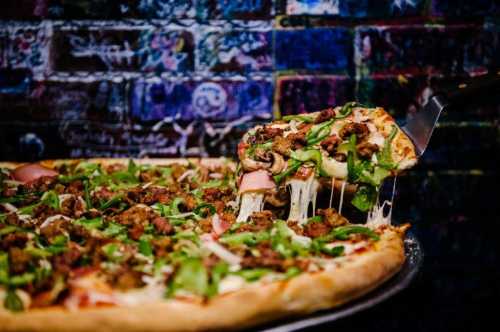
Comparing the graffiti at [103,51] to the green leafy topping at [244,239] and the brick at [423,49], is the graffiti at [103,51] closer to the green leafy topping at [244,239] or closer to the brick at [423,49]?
the brick at [423,49]

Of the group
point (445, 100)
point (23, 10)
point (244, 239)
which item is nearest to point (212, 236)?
point (244, 239)

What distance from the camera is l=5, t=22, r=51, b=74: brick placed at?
13.8 ft

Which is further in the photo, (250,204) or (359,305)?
(250,204)

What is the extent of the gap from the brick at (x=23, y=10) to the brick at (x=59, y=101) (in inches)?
19.8

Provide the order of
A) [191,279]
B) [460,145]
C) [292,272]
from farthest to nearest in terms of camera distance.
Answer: [460,145]
[292,272]
[191,279]

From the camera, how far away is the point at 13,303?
68.6 inches

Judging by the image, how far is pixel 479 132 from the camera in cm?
438

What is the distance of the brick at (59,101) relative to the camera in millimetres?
4281

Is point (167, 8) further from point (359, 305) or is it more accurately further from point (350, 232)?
point (359, 305)

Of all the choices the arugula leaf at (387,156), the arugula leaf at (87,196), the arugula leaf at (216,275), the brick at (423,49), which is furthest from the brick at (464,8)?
the arugula leaf at (216,275)

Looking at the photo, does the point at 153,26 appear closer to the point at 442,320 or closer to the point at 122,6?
the point at 122,6

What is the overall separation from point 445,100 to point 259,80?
182 centimetres

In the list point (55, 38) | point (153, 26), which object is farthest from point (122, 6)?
point (55, 38)

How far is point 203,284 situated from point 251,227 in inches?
24.5
